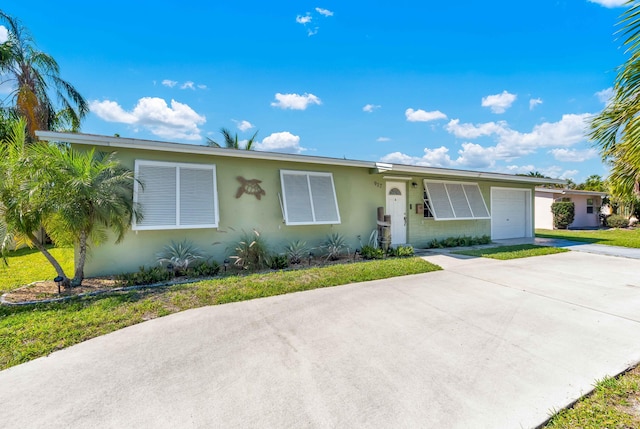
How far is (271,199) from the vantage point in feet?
26.3

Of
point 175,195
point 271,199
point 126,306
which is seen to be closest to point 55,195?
point 175,195

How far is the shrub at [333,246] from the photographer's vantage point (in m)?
8.30

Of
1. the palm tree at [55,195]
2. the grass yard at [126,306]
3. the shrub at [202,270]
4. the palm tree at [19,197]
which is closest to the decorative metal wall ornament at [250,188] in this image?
the shrub at [202,270]

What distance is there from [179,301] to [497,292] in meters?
5.77

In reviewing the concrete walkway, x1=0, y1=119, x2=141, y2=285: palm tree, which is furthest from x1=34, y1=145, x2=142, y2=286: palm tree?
the concrete walkway

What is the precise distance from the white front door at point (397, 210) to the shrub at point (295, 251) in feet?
12.0

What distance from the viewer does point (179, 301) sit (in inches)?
187

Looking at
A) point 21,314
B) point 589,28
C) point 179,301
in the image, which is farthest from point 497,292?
point 589,28

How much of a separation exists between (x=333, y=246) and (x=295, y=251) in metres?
1.21

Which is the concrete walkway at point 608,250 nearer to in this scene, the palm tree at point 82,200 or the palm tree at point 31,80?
the palm tree at point 82,200

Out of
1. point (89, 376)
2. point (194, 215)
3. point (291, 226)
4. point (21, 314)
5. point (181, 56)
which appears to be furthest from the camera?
point (181, 56)

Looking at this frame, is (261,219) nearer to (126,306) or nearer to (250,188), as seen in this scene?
(250,188)

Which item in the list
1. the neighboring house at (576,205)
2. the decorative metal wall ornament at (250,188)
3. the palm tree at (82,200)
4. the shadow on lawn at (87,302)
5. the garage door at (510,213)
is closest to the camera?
the shadow on lawn at (87,302)

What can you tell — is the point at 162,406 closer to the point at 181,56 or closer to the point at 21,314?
the point at 21,314
